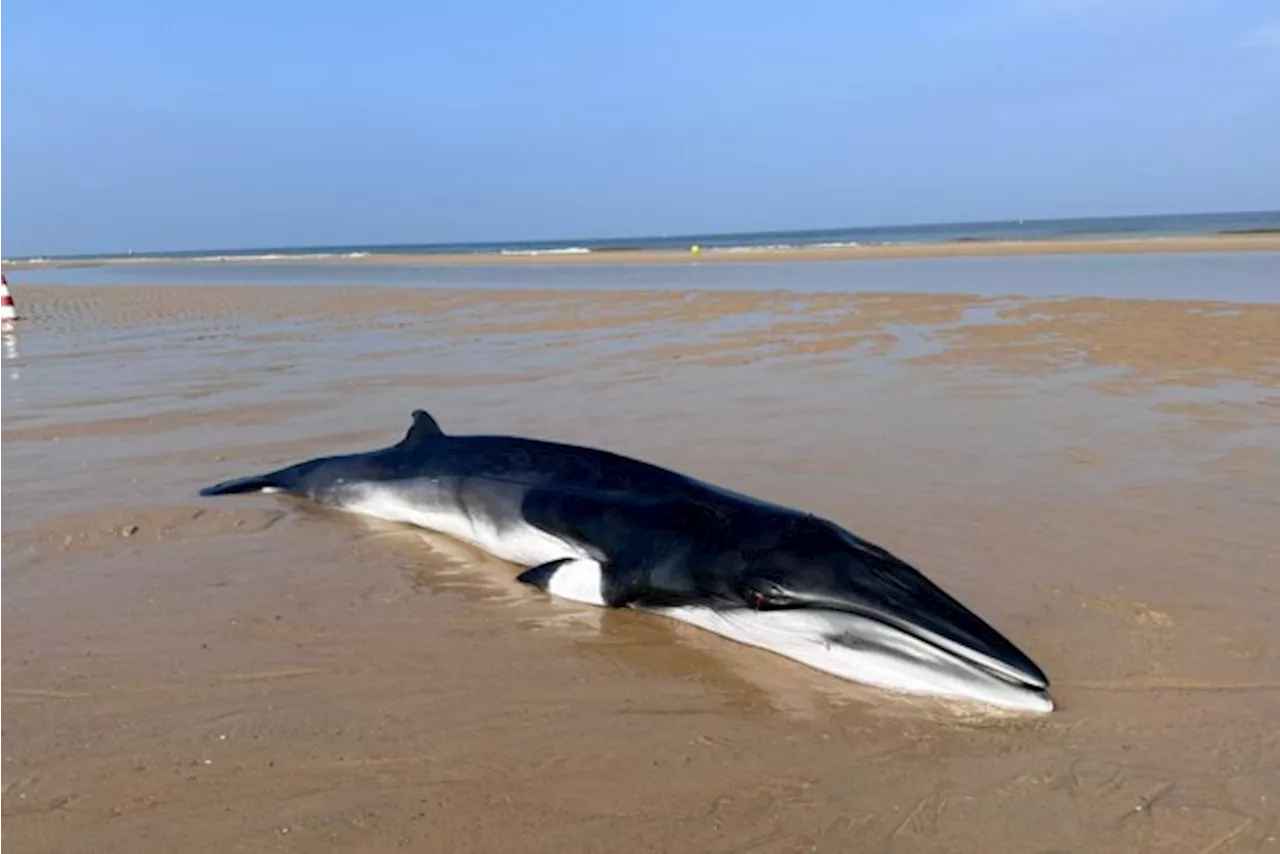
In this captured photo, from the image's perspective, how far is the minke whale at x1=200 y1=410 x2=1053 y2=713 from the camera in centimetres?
353

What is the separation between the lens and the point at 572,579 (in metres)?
4.68

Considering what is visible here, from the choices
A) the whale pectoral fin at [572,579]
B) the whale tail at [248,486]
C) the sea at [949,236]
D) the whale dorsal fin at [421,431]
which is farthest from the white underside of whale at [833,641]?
the sea at [949,236]

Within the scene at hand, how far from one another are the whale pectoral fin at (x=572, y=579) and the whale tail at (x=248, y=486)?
8.29ft

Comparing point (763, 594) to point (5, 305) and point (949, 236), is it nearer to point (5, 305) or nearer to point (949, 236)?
point (5, 305)

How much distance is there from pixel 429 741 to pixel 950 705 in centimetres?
166

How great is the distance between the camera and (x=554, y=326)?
16703mm

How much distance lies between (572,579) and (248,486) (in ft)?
9.43

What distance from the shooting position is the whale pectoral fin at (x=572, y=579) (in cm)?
462

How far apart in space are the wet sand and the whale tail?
0.57ft

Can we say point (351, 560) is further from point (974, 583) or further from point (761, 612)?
point (974, 583)

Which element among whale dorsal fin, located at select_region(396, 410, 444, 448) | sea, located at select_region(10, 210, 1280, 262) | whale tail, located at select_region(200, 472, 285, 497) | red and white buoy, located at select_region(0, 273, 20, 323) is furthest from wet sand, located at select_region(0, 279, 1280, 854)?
sea, located at select_region(10, 210, 1280, 262)

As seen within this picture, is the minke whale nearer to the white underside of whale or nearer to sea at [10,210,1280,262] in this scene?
the white underside of whale

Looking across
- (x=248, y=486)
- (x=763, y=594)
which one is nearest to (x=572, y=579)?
(x=763, y=594)

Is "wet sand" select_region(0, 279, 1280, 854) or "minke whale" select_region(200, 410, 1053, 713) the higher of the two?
"minke whale" select_region(200, 410, 1053, 713)
